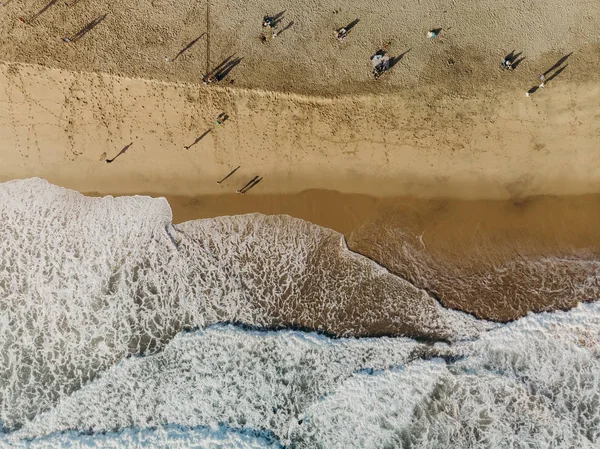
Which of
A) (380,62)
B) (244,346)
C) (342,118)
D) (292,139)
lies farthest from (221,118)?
(244,346)

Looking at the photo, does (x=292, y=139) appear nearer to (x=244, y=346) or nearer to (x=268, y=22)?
(x=268, y=22)

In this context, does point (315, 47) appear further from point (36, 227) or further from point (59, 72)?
point (36, 227)

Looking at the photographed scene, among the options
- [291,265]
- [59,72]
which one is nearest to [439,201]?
[291,265]

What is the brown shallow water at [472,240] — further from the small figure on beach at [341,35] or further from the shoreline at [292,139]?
the small figure on beach at [341,35]

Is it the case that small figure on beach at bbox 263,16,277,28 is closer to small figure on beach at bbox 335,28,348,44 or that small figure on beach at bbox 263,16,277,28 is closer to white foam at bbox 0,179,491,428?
small figure on beach at bbox 335,28,348,44

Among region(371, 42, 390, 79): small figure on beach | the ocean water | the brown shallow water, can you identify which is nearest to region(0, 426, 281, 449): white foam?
the ocean water
